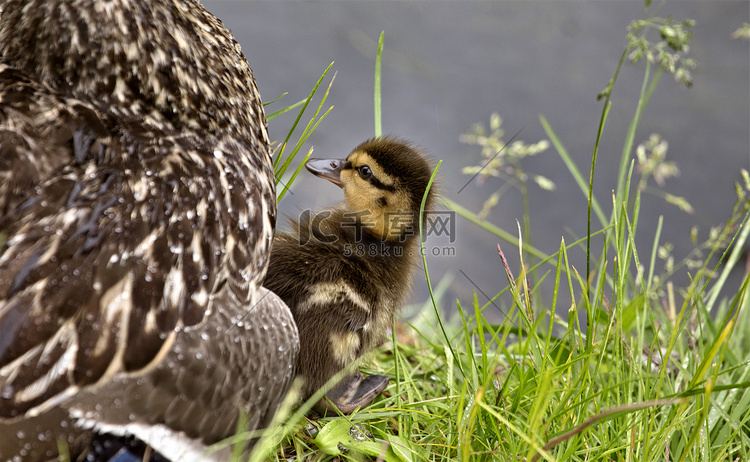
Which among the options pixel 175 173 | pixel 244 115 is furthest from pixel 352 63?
pixel 175 173

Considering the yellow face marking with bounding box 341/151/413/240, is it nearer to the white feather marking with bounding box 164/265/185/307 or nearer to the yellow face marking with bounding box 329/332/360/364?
the yellow face marking with bounding box 329/332/360/364

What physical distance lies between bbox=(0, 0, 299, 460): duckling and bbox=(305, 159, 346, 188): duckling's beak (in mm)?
551

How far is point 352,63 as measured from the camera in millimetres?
4160

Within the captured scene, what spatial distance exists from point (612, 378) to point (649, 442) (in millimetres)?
236

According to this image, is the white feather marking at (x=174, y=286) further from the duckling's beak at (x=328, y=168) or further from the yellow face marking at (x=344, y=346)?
the duckling's beak at (x=328, y=168)

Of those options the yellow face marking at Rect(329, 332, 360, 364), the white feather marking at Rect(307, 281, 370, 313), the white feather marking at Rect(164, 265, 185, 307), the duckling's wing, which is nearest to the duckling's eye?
the white feather marking at Rect(307, 281, 370, 313)

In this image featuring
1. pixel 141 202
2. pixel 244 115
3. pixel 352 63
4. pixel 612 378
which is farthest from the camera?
pixel 352 63

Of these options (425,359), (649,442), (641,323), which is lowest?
(425,359)

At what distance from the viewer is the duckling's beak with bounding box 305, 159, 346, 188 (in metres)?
2.27

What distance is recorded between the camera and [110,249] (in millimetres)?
1352

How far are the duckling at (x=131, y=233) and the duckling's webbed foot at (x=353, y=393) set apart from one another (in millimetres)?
383

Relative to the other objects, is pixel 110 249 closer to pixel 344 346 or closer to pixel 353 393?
pixel 344 346

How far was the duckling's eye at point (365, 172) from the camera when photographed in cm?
220

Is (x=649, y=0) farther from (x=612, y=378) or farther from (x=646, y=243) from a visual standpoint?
(x=646, y=243)
